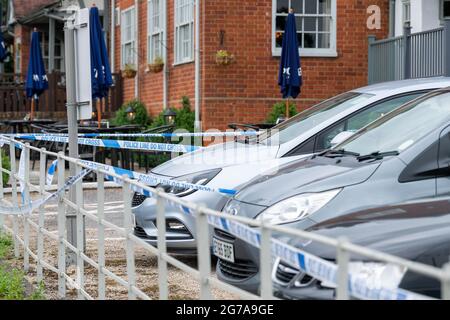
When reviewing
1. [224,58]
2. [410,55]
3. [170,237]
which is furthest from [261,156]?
[224,58]

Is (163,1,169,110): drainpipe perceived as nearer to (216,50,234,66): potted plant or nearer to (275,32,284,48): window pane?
(216,50,234,66): potted plant

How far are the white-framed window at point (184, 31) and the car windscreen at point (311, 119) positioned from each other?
37.1 feet

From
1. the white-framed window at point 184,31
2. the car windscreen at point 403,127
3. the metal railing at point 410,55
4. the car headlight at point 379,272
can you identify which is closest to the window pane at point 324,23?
the metal railing at point 410,55

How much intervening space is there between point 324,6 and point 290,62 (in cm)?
277

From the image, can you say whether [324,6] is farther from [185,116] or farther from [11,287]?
[11,287]

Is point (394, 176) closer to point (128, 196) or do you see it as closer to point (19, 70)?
point (128, 196)

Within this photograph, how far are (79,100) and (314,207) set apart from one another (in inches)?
139

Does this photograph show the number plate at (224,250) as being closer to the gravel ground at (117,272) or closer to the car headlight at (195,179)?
the gravel ground at (117,272)

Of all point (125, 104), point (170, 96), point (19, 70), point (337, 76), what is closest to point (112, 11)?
point (125, 104)

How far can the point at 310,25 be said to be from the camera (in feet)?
Result: 68.6

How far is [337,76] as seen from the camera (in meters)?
20.7

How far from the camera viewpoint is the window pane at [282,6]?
814 inches

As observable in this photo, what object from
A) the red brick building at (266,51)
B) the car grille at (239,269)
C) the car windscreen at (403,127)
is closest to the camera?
the car grille at (239,269)

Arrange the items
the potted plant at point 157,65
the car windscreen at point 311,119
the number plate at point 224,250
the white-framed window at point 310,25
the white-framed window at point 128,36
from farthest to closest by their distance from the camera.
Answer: the white-framed window at point 128,36
the potted plant at point 157,65
the white-framed window at point 310,25
the car windscreen at point 311,119
the number plate at point 224,250
